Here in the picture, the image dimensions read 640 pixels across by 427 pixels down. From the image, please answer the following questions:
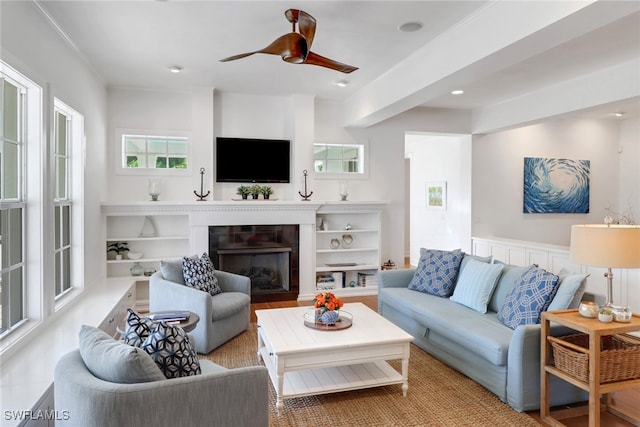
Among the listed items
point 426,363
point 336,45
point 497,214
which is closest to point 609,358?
point 426,363

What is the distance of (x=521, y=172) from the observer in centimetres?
687

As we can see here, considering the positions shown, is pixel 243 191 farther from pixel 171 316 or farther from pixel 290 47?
pixel 290 47

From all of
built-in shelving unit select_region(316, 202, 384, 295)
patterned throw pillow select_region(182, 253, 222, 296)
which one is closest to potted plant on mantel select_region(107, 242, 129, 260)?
patterned throw pillow select_region(182, 253, 222, 296)

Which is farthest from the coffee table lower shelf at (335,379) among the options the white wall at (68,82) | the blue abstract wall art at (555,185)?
the blue abstract wall art at (555,185)

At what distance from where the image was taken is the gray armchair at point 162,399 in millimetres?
1631

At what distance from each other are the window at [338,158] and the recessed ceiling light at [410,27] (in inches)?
110

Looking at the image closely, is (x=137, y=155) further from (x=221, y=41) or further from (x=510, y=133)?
(x=510, y=133)

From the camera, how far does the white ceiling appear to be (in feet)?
10.4

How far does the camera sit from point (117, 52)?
162 inches

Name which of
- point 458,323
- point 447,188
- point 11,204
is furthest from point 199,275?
point 447,188

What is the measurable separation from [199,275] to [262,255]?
5.80 feet

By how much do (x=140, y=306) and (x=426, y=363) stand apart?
371 centimetres

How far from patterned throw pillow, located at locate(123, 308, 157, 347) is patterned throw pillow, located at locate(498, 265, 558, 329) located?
2.47 meters

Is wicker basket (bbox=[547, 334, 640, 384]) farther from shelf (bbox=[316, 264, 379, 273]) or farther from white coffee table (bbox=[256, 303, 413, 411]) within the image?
shelf (bbox=[316, 264, 379, 273])
